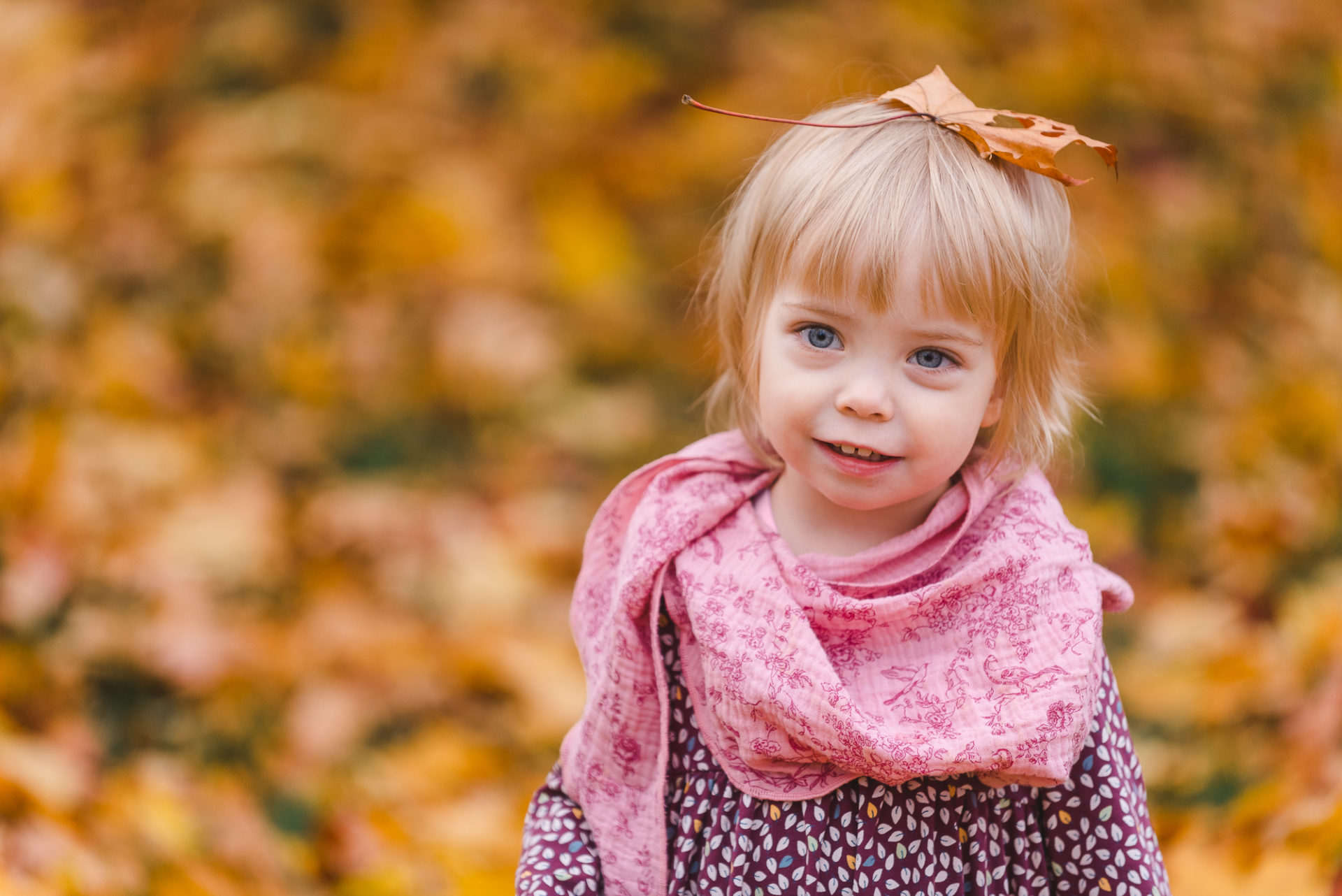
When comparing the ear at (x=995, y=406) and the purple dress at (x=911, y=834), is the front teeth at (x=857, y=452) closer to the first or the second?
the ear at (x=995, y=406)

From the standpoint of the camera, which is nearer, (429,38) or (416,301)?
(416,301)

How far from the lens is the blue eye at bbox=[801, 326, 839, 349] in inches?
34.6

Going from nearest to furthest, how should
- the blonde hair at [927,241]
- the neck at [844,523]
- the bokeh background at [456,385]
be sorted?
1. the blonde hair at [927,241]
2. the neck at [844,523]
3. the bokeh background at [456,385]

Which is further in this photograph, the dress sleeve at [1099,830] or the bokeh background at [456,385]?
the bokeh background at [456,385]

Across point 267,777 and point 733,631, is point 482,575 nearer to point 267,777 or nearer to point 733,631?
point 267,777

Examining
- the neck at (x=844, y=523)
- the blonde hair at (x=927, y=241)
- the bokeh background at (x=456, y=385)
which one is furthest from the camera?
the bokeh background at (x=456, y=385)

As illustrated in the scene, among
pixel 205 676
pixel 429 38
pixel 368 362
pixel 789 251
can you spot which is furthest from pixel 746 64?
pixel 789 251

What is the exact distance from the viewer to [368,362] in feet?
7.11

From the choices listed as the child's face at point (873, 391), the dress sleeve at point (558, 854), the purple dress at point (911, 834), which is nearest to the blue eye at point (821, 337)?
the child's face at point (873, 391)

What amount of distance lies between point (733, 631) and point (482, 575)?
1009 millimetres

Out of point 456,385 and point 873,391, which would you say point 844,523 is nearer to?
point 873,391

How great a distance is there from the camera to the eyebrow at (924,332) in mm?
857

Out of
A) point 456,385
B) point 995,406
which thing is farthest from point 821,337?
point 456,385

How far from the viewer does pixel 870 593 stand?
928 mm
